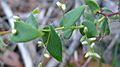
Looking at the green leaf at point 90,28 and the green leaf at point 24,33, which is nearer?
the green leaf at point 24,33

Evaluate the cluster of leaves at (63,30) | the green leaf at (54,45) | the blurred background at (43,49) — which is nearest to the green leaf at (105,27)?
the cluster of leaves at (63,30)

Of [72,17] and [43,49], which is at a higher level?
[72,17]

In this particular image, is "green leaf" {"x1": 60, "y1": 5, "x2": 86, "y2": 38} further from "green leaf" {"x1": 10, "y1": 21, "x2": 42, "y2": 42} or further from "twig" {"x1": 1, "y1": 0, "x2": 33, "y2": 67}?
"twig" {"x1": 1, "y1": 0, "x2": 33, "y2": 67}

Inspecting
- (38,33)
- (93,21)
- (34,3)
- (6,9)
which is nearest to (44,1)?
(34,3)

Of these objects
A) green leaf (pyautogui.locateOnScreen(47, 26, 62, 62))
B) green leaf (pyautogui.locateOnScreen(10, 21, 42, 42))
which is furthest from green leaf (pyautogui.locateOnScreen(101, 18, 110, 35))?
green leaf (pyautogui.locateOnScreen(10, 21, 42, 42))

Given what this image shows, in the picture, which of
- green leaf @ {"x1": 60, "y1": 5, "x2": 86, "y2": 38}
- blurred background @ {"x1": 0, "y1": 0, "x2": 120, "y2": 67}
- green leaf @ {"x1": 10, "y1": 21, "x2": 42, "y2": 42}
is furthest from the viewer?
blurred background @ {"x1": 0, "y1": 0, "x2": 120, "y2": 67}

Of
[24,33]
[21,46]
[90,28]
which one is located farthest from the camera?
[21,46]

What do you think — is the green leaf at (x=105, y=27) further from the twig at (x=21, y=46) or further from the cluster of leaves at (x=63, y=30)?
the twig at (x=21, y=46)

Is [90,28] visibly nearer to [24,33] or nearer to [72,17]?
[72,17]

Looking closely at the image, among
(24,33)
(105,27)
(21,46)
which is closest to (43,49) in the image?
(21,46)

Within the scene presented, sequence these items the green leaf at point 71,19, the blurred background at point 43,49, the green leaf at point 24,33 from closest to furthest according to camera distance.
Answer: the green leaf at point 24,33, the green leaf at point 71,19, the blurred background at point 43,49
